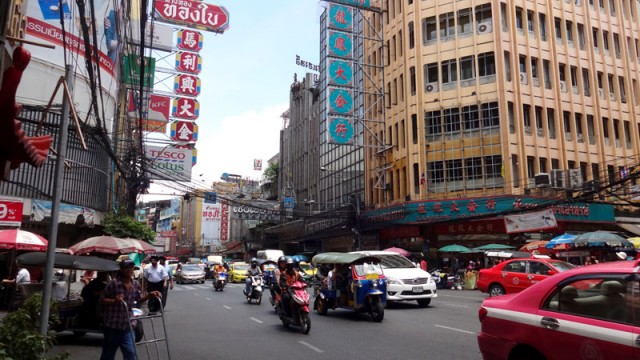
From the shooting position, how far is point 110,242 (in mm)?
14086

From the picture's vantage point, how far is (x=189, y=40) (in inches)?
1092

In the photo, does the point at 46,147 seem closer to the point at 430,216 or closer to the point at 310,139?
the point at 430,216

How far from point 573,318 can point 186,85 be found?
25.8 metres

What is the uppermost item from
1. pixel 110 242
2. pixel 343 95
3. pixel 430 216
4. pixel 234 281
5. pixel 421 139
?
pixel 343 95

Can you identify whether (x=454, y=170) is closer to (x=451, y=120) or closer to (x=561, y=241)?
(x=451, y=120)

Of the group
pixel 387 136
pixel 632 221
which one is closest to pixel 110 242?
pixel 387 136

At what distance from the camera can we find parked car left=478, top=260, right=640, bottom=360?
3.98 metres

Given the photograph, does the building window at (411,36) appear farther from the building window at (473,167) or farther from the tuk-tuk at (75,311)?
the tuk-tuk at (75,311)

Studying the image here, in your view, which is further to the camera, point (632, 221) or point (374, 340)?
point (632, 221)

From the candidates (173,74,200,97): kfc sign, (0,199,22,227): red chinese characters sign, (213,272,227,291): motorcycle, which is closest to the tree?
(213,272,227,291): motorcycle

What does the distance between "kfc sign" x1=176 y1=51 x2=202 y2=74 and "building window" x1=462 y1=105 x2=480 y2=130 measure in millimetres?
16395

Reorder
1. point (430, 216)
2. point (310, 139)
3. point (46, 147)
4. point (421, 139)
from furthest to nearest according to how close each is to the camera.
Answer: point (310, 139) → point (421, 139) → point (430, 216) → point (46, 147)

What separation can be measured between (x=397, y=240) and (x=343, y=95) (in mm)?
10488

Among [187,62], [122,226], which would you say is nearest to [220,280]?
[122,226]
